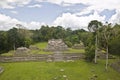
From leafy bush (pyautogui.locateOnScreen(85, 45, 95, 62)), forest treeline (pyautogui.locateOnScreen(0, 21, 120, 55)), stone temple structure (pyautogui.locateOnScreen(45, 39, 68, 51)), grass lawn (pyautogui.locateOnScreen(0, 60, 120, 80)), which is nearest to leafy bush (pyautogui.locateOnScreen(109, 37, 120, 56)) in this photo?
forest treeline (pyautogui.locateOnScreen(0, 21, 120, 55))

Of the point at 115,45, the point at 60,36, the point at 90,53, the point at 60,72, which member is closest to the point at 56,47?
the point at 90,53

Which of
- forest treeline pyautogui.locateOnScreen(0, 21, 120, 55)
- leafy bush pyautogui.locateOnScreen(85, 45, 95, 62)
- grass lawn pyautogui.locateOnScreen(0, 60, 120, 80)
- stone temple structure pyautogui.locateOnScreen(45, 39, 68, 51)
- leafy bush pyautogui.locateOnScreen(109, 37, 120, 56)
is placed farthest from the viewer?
stone temple structure pyautogui.locateOnScreen(45, 39, 68, 51)

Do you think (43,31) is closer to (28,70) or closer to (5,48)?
(5,48)

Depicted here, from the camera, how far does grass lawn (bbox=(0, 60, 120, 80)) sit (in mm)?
34188

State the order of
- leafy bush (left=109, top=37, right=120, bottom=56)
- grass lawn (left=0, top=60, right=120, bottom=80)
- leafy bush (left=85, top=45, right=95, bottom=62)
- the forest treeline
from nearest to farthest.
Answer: grass lawn (left=0, top=60, right=120, bottom=80) → leafy bush (left=109, top=37, right=120, bottom=56) → the forest treeline → leafy bush (left=85, top=45, right=95, bottom=62)

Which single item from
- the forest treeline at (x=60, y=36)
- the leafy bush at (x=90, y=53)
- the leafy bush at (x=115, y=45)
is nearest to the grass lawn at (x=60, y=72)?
the leafy bush at (x=90, y=53)

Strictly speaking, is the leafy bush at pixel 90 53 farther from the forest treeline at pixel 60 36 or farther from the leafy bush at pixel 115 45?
the leafy bush at pixel 115 45

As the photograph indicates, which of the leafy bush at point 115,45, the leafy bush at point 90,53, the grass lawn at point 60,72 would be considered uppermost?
the leafy bush at point 115,45

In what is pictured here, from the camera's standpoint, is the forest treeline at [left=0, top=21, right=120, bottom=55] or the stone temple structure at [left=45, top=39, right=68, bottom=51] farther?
the stone temple structure at [left=45, top=39, right=68, bottom=51]

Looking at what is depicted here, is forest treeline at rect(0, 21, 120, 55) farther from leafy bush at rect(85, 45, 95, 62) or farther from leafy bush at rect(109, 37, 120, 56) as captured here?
leafy bush at rect(85, 45, 95, 62)

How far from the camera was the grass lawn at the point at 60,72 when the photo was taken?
34.2m

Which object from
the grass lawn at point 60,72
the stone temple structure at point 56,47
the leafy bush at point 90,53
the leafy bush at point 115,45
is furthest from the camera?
the stone temple structure at point 56,47

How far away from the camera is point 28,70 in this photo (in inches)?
1507

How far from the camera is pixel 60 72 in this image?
3719 cm
